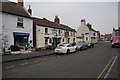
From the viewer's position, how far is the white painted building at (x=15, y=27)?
1587 centimetres

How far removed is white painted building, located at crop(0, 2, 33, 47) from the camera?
1587 centimetres

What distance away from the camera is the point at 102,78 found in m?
5.60

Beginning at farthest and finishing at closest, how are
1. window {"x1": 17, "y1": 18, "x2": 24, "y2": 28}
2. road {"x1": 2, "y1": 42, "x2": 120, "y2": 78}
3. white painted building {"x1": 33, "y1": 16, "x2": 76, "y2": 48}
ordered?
1. white painted building {"x1": 33, "y1": 16, "x2": 76, "y2": 48}
2. window {"x1": 17, "y1": 18, "x2": 24, "y2": 28}
3. road {"x1": 2, "y1": 42, "x2": 120, "y2": 78}

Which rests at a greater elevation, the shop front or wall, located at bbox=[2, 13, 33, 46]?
wall, located at bbox=[2, 13, 33, 46]

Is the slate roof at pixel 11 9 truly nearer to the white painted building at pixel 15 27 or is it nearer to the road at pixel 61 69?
the white painted building at pixel 15 27

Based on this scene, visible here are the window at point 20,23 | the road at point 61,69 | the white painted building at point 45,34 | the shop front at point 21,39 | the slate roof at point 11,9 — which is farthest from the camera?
the white painted building at point 45,34

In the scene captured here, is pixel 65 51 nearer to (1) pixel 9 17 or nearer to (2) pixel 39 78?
(1) pixel 9 17

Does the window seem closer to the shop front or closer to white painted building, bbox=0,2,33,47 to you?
white painted building, bbox=0,2,33,47

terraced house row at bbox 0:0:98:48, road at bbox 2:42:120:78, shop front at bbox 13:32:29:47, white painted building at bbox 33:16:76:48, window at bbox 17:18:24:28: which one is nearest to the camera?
road at bbox 2:42:120:78

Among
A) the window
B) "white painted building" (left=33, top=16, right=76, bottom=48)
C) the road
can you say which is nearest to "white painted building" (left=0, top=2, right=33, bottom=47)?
the window

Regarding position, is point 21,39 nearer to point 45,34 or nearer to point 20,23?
Answer: point 20,23

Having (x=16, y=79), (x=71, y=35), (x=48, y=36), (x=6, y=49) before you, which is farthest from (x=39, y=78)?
(x=71, y=35)

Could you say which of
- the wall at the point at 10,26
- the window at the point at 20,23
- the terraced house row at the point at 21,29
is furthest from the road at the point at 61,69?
the window at the point at 20,23

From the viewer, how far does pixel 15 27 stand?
56.7 feet
